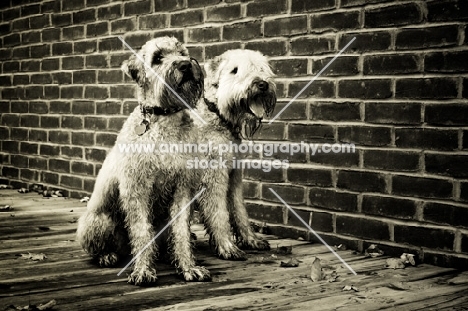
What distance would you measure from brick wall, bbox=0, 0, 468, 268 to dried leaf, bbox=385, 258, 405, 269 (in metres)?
0.23

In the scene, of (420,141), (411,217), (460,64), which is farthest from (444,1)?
(411,217)

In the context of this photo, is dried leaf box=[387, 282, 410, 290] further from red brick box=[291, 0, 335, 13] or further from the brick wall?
red brick box=[291, 0, 335, 13]

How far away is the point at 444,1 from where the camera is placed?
4.00 metres

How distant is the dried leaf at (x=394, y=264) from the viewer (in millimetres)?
4032

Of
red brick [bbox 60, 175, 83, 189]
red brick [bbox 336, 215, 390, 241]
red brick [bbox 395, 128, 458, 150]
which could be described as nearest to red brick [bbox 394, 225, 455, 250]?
red brick [bbox 336, 215, 390, 241]

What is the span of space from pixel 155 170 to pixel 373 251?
1813 millimetres

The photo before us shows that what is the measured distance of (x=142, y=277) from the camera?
358cm

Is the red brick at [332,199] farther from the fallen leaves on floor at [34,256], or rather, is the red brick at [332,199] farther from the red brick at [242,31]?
the fallen leaves on floor at [34,256]

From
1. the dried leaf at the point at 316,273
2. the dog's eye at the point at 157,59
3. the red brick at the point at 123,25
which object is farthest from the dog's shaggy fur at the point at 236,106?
the red brick at the point at 123,25

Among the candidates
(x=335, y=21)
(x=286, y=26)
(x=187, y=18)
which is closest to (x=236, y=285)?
(x=335, y=21)

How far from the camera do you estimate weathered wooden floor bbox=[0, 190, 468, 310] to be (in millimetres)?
3219

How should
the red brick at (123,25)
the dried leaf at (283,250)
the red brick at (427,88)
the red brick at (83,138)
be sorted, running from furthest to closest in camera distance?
the red brick at (83,138), the red brick at (123,25), the dried leaf at (283,250), the red brick at (427,88)

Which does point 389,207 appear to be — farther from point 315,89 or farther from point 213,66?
point 213,66

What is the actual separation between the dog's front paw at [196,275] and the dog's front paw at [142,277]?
0.64ft
